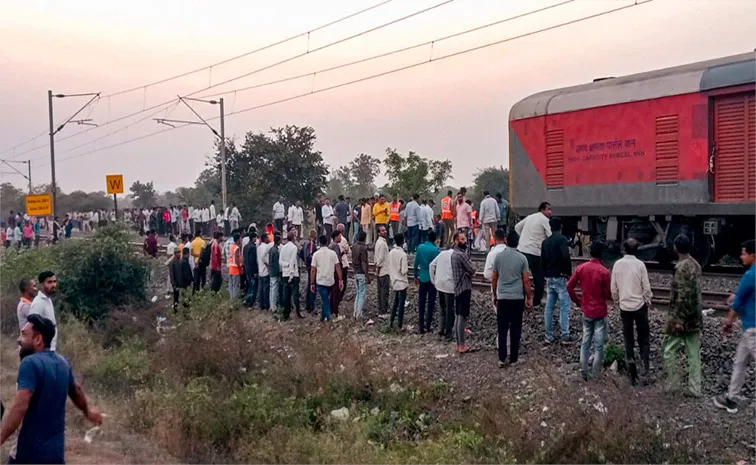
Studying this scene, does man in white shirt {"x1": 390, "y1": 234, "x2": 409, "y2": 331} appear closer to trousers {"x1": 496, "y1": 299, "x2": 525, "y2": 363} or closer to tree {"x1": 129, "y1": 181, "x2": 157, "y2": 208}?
trousers {"x1": 496, "y1": 299, "x2": 525, "y2": 363}

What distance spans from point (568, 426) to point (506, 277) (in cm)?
263

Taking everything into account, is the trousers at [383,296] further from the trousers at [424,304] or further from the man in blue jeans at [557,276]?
the man in blue jeans at [557,276]

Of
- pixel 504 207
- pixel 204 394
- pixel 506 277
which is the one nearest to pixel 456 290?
pixel 506 277

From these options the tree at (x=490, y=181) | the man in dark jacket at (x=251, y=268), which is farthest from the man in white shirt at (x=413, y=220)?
the tree at (x=490, y=181)

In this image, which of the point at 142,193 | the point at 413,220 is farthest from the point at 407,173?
the point at 142,193

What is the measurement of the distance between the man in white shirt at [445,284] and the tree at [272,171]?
76.7ft

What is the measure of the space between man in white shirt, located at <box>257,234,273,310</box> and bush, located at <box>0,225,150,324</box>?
2.95m

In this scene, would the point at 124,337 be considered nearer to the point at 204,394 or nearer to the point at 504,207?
the point at 204,394

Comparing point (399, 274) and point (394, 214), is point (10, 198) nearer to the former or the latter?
point (394, 214)

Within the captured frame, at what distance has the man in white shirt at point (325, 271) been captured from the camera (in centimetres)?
1327

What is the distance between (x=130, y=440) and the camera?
9062mm

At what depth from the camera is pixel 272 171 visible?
3475 centimetres

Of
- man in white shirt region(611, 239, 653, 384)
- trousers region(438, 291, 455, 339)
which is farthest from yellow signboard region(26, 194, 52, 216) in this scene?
man in white shirt region(611, 239, 653, 384)

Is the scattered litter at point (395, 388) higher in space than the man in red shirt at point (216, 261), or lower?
lower
